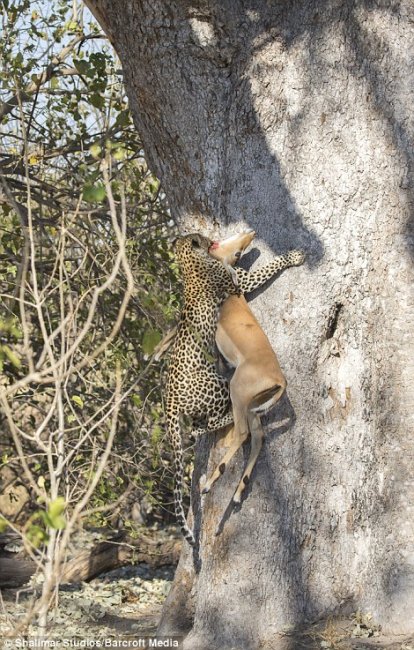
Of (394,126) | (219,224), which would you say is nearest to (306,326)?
(219,224)

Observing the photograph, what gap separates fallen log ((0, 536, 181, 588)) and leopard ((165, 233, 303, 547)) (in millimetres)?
1849

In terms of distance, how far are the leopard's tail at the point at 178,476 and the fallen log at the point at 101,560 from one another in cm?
146

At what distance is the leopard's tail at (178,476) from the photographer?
5.83 m

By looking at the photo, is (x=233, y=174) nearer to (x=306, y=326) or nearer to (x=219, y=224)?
(x=219, y=224)

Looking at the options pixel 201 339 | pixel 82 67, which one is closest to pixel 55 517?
pixel 201 339

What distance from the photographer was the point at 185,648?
5.60m

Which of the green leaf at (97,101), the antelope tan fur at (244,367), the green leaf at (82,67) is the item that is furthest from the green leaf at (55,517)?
the green leaf at (82,67)

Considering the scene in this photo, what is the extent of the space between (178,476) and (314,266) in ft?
5.21

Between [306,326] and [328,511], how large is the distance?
3.63ft

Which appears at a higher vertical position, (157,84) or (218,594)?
(157,84)

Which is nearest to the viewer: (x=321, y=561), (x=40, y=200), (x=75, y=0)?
(x=321, y=561)

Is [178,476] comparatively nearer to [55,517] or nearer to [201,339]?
[201,339]

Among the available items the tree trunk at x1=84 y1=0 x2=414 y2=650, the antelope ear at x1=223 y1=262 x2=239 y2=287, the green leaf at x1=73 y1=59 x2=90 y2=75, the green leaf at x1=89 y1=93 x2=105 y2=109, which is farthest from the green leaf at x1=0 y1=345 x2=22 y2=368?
the green leaf at x1=73 y1=59 x2=90 y2=75

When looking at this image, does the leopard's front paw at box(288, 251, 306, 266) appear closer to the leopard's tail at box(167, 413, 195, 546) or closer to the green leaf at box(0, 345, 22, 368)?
the leopard's tail at box(167, 413, 195, 546)
